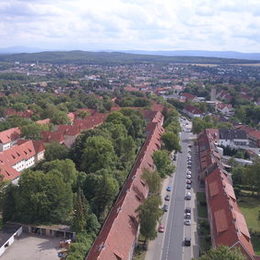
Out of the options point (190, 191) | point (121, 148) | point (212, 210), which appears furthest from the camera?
point (121, 148)

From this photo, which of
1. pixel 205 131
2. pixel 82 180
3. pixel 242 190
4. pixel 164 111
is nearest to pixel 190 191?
pixel 242 190

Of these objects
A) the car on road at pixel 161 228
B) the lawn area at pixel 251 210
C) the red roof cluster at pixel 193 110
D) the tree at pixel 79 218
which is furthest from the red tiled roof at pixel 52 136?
the red roof cluster at pixel 193 110

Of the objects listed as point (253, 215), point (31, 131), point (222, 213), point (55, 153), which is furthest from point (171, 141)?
point (222, 213)

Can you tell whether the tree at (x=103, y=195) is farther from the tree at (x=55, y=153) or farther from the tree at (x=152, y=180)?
the tree at (x=55, y=153)

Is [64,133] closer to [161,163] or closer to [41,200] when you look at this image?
[161,163]

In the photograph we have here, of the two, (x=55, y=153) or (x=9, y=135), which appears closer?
(x=55, y=153)

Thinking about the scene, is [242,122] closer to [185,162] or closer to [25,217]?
[185,162]
